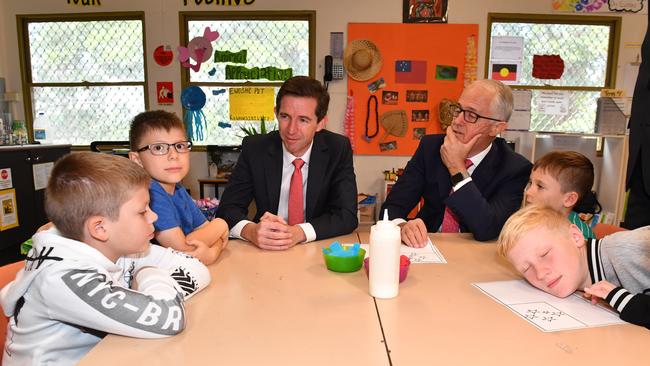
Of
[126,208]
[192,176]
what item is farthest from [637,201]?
[192,176]

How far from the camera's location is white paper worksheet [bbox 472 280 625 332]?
93 cm

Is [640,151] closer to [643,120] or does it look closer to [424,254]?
[643,120]

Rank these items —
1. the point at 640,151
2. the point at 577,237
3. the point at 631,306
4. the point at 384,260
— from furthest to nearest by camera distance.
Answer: the point at 640,151, the point at 577,237, the point at 384,260, the point at 631,306

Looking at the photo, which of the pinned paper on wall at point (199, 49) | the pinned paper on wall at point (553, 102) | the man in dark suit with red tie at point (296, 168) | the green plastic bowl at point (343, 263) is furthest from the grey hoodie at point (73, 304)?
the pinned paper on wall at point (553, 102)

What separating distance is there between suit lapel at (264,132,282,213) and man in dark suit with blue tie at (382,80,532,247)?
53 centimetres

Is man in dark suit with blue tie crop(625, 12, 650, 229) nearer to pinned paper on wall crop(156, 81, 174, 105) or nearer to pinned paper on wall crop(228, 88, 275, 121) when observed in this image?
pinned paper on wall crop(228, 88, 275, 121)

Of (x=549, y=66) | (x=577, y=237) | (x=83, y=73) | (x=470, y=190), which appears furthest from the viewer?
(x=83, y=73)

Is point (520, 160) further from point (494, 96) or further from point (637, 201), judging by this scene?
point (637, 201)

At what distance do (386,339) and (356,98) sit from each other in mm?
3538

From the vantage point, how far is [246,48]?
4297 millimetres

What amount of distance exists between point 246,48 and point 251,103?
0.56m

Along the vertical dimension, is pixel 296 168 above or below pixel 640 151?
below

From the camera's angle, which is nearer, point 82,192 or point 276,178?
point 82,192

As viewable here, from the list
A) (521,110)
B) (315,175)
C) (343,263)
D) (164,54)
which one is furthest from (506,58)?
(343,263)
